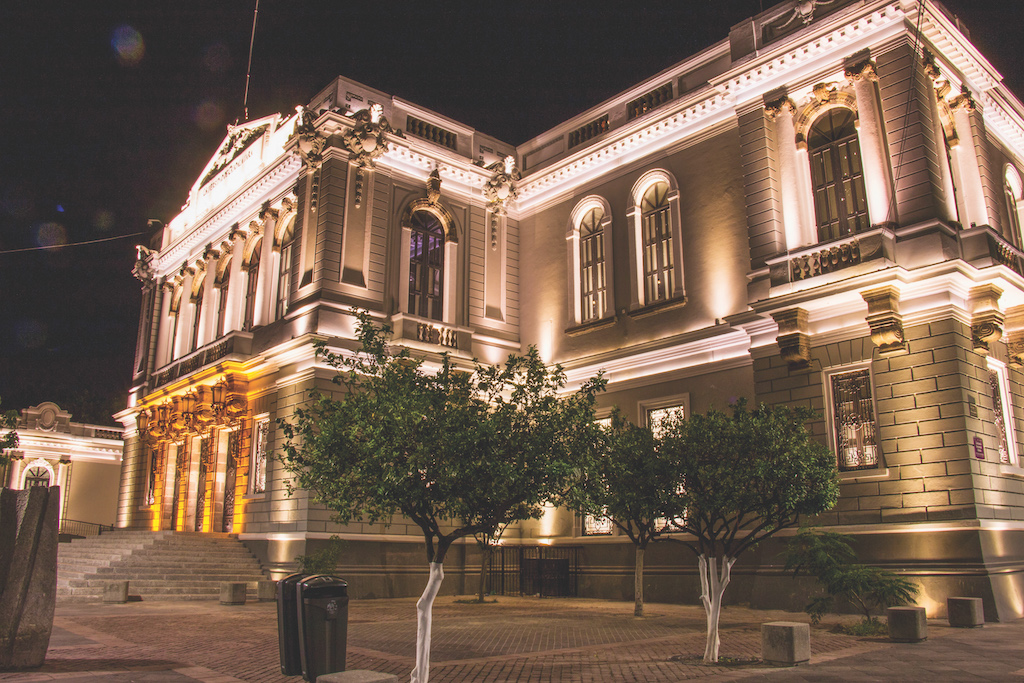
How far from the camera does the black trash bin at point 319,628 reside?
345 inches

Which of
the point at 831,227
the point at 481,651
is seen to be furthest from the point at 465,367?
the point at 481,651

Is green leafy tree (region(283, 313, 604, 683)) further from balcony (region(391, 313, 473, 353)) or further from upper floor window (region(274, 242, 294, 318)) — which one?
upper floor window (region(274, 242, 294, 318))

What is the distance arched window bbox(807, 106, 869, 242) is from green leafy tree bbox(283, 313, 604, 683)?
13.4m

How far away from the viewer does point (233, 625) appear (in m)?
15.7

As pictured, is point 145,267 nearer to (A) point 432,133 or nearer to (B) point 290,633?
(A) point 432,133

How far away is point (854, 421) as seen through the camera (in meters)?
18.7

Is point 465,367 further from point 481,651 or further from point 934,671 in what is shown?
point 934,671

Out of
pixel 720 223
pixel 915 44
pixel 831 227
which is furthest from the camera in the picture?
pixel 720 223

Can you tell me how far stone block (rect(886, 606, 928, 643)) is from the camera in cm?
1282

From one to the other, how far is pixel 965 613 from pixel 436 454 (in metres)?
11.6

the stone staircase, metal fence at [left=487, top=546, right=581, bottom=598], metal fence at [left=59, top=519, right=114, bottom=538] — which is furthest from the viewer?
metal fence at [left=59, top=519, right=114, bottom=538]

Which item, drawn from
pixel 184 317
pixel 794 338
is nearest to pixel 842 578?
pixel 794 338

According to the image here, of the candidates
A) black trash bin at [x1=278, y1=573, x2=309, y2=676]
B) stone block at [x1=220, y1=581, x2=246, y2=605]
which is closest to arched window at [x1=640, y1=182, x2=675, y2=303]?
stone block at [x1=220, y1=581, x2=246, y2=605]

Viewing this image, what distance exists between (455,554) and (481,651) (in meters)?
13.7
